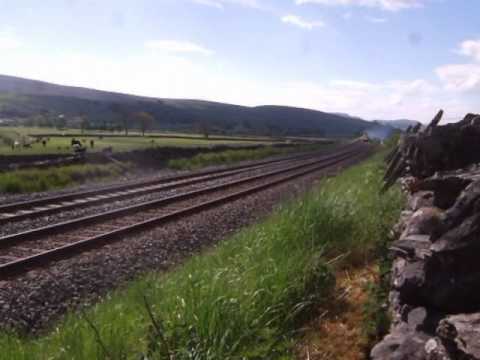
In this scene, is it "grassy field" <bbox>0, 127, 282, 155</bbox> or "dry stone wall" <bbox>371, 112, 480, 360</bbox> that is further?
"grassy field" <bbox>0, 127, 282, 155</bbox>

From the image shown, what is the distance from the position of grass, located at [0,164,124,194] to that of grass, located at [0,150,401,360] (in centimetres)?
1604

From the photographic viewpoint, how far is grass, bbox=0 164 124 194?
21587 millimetres

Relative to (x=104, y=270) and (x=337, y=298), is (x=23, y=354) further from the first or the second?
(x=104, y=270)

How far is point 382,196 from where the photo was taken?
32.5 ft

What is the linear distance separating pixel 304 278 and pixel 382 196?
458 centimetres

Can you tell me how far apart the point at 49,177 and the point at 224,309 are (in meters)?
20.9

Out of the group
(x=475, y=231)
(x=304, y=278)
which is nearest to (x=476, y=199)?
(x=475, y=231)

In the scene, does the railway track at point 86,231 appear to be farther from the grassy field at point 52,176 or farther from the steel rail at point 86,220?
the grassy field at point 52,176

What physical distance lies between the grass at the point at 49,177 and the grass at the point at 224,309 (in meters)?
16.0

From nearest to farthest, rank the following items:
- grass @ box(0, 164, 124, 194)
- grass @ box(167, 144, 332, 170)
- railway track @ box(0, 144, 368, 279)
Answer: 1. railway track @ box(0, 144, 368, 279)
2. grass @ box(0, 164, 124, 194)
3. grass @ box(167, 144, 332, 170)

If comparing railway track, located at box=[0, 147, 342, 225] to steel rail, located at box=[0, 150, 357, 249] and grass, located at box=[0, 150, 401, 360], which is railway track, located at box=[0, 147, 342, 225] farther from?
grass, located at box=[0, 150, 401, 360]

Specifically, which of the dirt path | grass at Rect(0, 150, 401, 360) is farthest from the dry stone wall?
grass at Rect(0, 150, 401, 360)

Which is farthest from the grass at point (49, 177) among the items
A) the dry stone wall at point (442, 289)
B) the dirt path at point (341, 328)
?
the dry stone wall at point (442, 289)

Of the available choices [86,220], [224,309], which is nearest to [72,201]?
[86,220]
